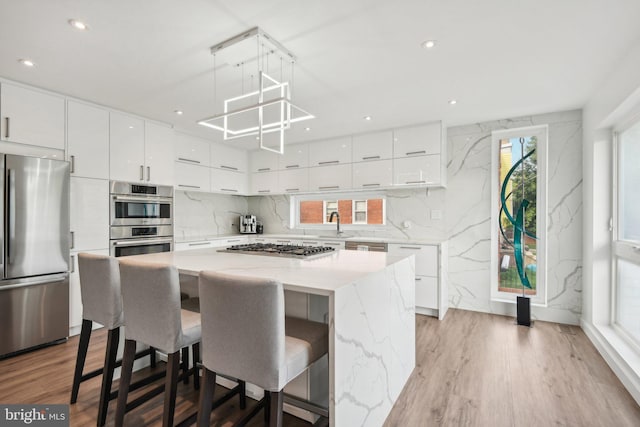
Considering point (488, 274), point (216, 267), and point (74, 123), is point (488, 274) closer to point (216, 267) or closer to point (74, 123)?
point (216, 267)

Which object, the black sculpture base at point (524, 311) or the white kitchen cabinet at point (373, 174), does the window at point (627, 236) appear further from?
the white kitchen cabinet at point (373, 174)

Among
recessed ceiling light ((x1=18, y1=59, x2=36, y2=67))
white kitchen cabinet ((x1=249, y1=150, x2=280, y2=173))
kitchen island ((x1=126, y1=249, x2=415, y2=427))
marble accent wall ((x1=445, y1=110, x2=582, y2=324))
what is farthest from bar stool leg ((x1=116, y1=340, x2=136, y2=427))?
white kitchen cabinet ((x1=249, y1=150, x2=280, y2=173))

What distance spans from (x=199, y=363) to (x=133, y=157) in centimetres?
245

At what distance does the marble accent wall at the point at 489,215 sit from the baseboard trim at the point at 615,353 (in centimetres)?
51

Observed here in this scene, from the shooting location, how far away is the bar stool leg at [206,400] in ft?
4.28

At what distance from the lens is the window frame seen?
4.47 metres

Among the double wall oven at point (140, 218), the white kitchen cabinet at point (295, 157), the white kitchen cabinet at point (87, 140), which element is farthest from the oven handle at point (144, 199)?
the white kitchen cabinet at point (295, 157)

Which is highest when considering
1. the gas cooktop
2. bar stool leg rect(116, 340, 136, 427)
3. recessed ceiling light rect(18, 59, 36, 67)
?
recessed ceiling light rect(18, 59, 36, 67)

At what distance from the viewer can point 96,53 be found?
2174 millimetres

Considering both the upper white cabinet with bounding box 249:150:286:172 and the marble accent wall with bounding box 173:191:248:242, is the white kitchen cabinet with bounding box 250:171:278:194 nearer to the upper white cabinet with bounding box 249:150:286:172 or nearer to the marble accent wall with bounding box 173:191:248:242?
the upper white cabinet with bounding box 249:150:286:172

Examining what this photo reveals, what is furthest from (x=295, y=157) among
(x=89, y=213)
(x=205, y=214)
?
(x=89, y=213)

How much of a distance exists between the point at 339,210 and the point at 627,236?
10.6 feet

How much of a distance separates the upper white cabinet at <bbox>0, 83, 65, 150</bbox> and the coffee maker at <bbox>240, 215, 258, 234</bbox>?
2750mm

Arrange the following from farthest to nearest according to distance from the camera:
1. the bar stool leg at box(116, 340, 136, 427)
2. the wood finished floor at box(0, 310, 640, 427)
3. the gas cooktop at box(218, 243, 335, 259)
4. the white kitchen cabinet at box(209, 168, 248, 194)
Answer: the white kitchen cabinet at box(209, 168, 248, 194)
the gas cooktop at box(218, 243, 335, 259)
the wood finished floor at box(0, 310, 640, 427)
the bar stool leg at box(116, 340, 136, 427)
